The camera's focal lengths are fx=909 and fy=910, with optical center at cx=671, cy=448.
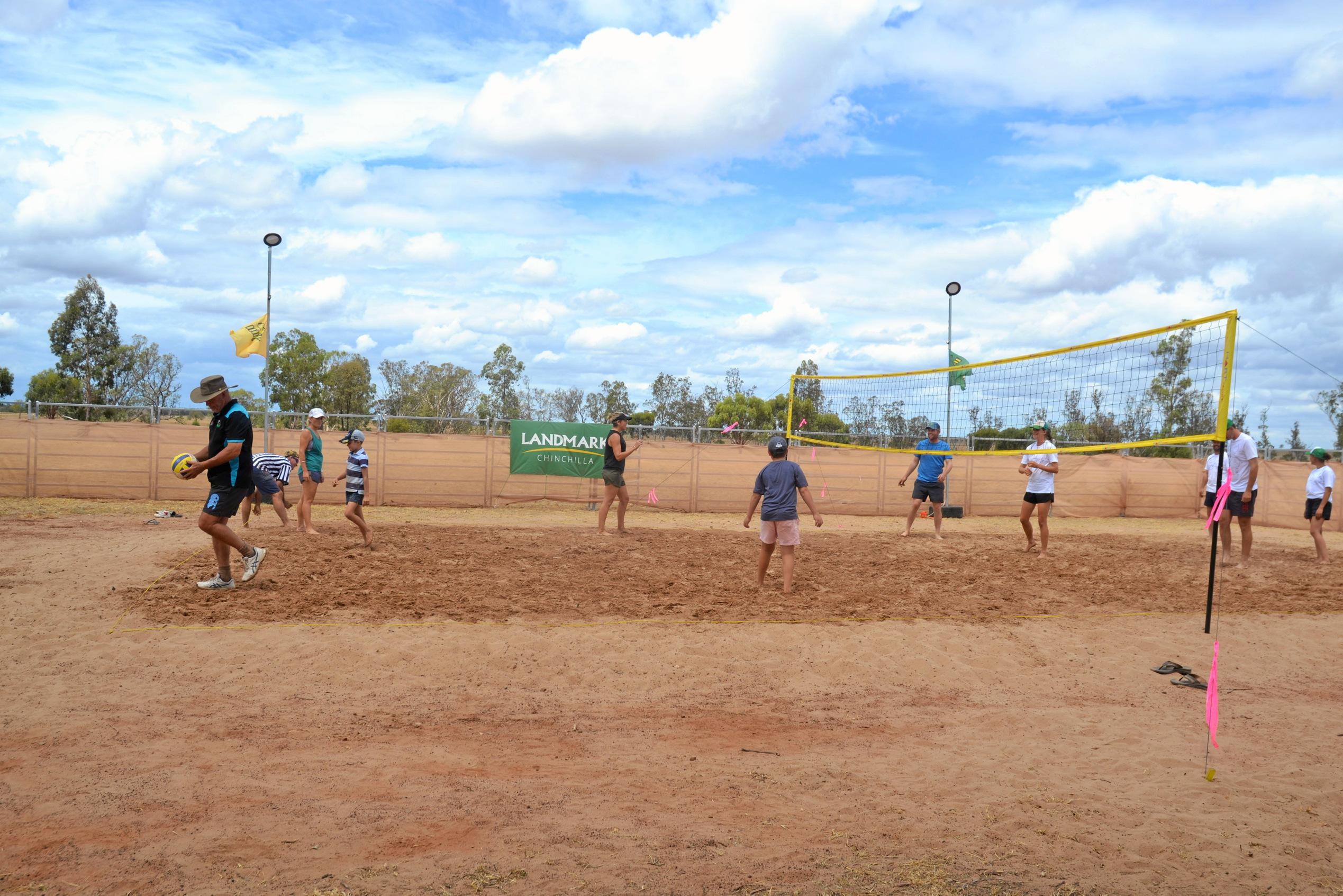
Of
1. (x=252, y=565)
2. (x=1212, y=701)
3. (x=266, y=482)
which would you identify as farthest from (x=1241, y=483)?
(x=266, y=482)

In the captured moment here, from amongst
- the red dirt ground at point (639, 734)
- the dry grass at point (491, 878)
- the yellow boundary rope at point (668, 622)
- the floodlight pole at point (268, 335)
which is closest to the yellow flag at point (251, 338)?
the floodlight pole at point (268, 335)

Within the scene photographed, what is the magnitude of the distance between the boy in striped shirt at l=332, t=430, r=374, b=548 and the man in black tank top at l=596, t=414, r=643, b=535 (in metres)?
3.11

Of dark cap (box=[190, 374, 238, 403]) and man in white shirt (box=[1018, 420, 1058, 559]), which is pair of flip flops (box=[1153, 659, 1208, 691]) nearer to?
man in white shirt (box=[1018, 420, 1058, 559])

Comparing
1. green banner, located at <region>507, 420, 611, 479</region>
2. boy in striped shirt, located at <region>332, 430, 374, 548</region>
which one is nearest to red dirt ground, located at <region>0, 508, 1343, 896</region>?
boy in striped shirt, located at <region>332, 430, 374, 548</region>

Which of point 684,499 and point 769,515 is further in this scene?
point 684,499

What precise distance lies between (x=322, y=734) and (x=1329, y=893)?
4772mm

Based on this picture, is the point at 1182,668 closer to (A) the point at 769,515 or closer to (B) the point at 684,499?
(A) the point at 769,515

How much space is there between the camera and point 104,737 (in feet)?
16.0

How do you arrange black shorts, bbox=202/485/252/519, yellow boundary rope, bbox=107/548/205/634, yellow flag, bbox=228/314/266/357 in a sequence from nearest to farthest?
yellow boundary rope, bbox=107/548/205/634
black shorts, bbox=202/485/252/519
yellow flag, bbox=228/314/266/357

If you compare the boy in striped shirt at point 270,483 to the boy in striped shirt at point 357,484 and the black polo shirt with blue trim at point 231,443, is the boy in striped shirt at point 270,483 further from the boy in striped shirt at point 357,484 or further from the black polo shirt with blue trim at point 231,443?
the black polo shirt with blue trim at point 231,443

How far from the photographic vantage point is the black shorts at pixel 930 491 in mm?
12828

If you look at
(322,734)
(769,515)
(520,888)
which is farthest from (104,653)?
(769,515)

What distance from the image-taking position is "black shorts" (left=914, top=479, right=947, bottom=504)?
42.1ft

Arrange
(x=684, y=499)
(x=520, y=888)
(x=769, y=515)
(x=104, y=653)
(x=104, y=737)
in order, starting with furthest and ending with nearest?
(x=684, y=499), (x=769, y=515), (x=104, y=653), (x=104, y=737), (x=520, y=888)
